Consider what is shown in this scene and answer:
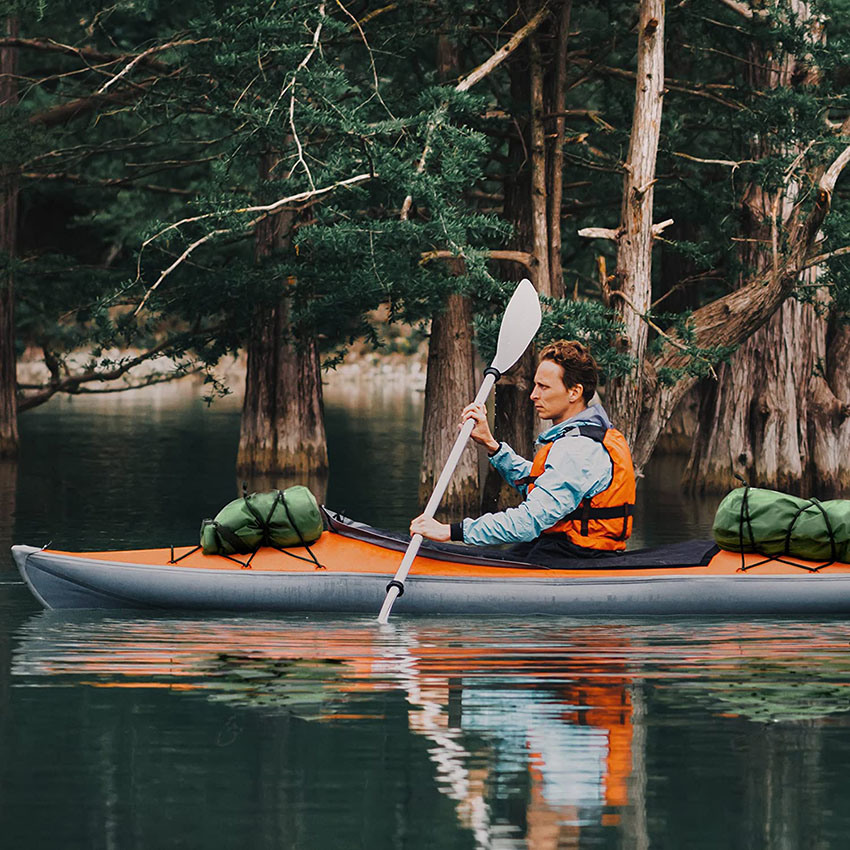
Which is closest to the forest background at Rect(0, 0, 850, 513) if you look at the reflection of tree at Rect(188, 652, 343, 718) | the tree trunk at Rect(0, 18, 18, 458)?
the tree trunk at Rect(0, 18, 18, 458)

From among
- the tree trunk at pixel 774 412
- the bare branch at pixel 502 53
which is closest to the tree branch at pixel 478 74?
the bare branch at pixel 502 53

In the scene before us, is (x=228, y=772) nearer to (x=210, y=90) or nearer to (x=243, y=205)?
(x=243, y=205)

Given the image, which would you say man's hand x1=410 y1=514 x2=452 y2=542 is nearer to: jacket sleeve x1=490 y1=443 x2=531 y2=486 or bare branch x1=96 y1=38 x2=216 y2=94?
jacket sleeve x1=490 y1=443 x2=531 y2=486

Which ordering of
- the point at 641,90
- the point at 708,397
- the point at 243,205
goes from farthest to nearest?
the point at 708,397, the point at 641,90, the point at 243,205

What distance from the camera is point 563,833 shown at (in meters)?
5.42

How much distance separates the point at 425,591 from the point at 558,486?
40.9 inches

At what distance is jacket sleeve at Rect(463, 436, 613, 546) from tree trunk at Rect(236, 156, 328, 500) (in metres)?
11.5

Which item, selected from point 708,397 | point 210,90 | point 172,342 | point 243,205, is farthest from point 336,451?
point 243,205

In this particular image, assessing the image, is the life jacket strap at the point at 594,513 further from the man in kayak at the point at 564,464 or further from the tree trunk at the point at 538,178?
the tree trunk at the point at 538,178

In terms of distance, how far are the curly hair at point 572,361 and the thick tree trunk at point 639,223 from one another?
215 inches

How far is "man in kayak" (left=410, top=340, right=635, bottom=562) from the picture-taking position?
29.5ft

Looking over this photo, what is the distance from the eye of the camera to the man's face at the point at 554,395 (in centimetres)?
897

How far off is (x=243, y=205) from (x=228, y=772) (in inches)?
331

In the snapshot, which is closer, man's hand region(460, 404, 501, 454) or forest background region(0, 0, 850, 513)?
man's hand region(460, 404, 501, 454)
